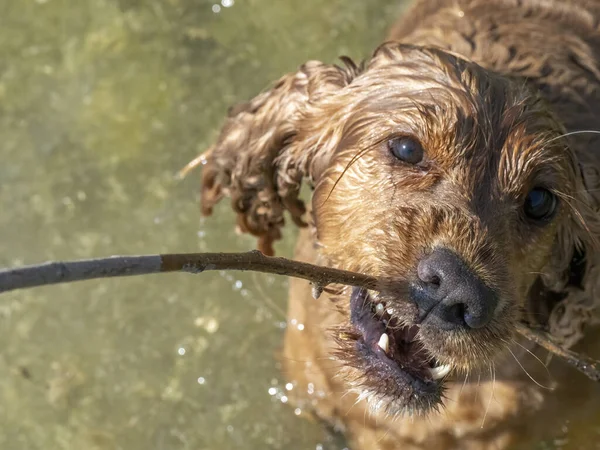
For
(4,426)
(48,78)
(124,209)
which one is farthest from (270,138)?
(48,78)

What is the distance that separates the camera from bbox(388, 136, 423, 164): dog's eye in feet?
8.97

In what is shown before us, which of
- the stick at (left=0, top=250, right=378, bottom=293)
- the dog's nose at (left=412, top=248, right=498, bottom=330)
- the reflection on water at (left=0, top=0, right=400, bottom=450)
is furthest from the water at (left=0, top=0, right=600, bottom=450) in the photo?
the stick at (left=0, top=250, right=378, bottom=293)

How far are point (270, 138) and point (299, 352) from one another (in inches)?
50.2

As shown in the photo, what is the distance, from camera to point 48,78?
562cm

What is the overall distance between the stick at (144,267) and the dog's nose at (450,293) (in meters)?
0.30

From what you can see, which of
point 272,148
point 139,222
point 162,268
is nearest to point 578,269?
point 272,148

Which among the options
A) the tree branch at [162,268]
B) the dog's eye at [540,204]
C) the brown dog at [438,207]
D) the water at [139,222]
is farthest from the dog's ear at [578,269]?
the tree branch at [162,268]

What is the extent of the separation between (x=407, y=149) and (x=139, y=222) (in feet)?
9.14

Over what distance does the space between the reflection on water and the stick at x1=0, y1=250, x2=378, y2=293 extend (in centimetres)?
253

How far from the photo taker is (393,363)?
8.76ft

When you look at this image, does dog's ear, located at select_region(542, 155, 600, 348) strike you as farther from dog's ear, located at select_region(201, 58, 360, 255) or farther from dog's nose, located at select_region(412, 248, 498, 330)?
dog's ear, located at select_region(201, 58, 360, 255)

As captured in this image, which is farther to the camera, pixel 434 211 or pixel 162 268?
pixel 434 211

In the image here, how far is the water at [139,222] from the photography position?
455cm

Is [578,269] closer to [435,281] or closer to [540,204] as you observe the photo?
[540,204]
